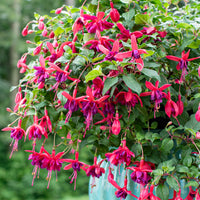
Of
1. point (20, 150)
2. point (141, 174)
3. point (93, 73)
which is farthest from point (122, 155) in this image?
point (20, 150)

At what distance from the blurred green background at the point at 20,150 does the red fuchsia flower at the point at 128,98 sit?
2.07 meters

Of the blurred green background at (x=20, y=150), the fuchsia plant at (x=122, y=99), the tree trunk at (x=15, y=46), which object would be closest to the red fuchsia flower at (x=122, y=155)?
the fuchsia plant at (x=122, y=99)

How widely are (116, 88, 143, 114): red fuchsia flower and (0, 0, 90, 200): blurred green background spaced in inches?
81.7

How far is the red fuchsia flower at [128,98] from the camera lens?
500 millimetres

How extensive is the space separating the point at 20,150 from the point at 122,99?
260 centimetres

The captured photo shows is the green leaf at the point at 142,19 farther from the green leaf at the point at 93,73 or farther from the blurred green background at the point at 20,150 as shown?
the blurred green background at the point at 20,150

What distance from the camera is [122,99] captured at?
528mm

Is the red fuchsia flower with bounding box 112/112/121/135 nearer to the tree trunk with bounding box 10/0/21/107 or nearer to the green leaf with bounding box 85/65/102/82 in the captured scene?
the green leaf with bounding box 85/65/102/82

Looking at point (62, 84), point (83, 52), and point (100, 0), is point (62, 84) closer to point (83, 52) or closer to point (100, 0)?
point (83, 52)

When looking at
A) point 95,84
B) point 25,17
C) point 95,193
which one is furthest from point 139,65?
point 25,17

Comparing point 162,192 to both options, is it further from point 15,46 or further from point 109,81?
point 15,46

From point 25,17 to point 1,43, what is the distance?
415mm

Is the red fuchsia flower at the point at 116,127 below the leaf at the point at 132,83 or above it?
below

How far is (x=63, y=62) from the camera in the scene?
1.79 ft
